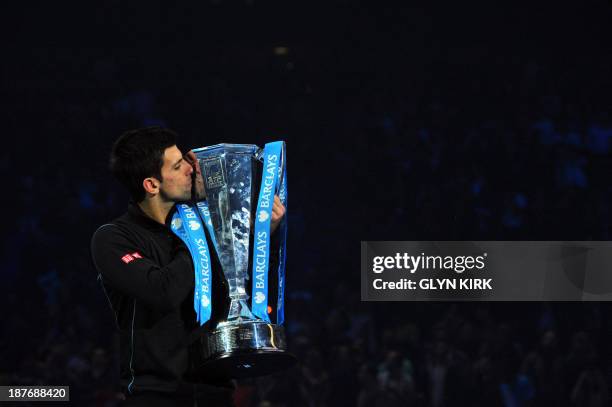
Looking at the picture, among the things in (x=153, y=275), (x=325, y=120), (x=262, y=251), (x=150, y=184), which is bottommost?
(x=153, y=275)

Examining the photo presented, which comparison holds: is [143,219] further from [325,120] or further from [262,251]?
[325,120]

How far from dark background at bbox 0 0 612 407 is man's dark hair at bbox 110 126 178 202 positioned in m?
3.42

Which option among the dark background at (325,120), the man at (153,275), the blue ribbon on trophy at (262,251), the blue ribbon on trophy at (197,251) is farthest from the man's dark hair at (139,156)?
the dark background at (325,120)

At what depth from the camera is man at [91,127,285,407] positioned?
1937mm

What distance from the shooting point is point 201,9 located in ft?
18.5

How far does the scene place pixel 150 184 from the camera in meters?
2.03

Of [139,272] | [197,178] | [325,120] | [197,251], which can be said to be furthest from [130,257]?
[325,120]

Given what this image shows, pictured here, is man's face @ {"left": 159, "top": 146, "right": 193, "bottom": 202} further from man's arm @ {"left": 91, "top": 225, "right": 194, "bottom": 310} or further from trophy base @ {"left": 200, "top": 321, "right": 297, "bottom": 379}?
trophy base @ {"left": 200, "top": 321, "right": 297, "bottom": 379}

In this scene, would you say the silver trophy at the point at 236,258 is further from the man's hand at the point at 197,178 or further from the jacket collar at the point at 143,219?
the jacket collar at the point at 143,219

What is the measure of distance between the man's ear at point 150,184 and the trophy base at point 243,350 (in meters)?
0.34

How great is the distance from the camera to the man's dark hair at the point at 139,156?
6.59 ft

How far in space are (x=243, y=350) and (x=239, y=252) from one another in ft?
0.79

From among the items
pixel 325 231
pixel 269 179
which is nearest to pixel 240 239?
pixel 269 179

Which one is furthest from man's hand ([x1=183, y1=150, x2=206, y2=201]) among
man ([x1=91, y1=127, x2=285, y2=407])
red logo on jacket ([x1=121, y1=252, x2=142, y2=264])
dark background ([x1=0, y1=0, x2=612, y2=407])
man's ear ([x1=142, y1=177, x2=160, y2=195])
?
dark background ([x1=0, y1=0, x2=612, y2=407])
